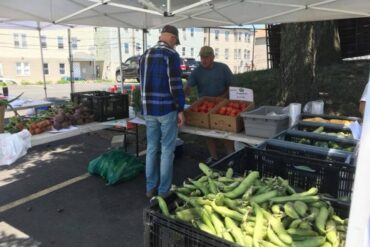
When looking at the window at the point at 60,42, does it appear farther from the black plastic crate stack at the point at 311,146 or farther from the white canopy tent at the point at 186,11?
the black plastic crate stack at the point at 311,146

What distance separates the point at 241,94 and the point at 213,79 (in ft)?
2.49

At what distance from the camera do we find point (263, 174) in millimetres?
2762

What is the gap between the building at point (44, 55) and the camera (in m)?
36.6

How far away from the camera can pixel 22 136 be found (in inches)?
152

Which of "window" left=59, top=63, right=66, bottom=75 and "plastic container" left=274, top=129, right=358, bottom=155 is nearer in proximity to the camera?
"plastic container" left=274, top=129, right=358, bottom=155

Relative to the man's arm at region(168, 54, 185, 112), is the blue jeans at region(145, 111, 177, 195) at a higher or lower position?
lower

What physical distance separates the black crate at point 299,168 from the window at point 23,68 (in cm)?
4008

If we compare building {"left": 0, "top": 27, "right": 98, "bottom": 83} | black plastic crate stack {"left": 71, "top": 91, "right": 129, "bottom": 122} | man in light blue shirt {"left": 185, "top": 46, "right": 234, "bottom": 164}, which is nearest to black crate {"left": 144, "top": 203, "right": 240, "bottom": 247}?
black plastic crate stack {"left": 71, "top": 91, "right": 129, "bottom": 122}

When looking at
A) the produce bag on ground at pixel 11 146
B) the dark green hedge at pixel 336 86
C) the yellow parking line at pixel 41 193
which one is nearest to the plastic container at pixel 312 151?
the produce bag on ground at pixel 11 146

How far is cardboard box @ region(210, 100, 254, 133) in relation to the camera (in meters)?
4.27

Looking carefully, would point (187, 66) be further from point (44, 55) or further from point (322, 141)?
point (44, 55)

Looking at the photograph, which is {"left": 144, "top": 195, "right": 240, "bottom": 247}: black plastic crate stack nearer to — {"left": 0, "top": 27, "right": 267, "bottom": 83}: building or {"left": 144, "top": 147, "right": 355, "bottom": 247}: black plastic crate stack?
{"left": 144, "top": 147, "right": 355, "bottom": 247}: black plastic crate stack

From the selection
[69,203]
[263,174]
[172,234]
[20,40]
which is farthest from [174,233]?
[20,40]

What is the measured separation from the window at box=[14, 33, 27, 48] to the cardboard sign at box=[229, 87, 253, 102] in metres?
38.4
